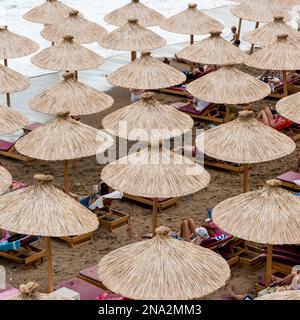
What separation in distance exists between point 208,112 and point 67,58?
110 inches

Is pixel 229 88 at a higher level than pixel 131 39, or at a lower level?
higher

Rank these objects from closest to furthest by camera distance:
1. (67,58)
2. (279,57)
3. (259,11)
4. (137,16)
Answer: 1. (67,58)
2. (279,57)
3. (137,16)
4. (259,11)

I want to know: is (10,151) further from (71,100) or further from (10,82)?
(71,100)

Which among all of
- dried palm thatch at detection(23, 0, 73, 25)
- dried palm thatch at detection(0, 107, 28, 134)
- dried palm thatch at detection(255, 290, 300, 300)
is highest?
dried palm thatch at detection(255, 290, 300, 300)

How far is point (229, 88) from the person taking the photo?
15.8 meters

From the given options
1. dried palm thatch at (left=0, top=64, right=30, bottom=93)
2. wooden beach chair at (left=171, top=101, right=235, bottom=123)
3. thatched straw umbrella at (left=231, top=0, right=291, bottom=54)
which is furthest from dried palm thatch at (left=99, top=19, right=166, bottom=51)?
dried palm thatch at (left=0, top=64, right=30, bottom=93)

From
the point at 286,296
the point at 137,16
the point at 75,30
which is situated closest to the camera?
the point at 286,296

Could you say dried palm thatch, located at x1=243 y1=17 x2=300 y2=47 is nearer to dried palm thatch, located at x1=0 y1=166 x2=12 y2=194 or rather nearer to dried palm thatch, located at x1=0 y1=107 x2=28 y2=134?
dried palm thatch, located at x1=0 y1=107 x2=28 y2=134

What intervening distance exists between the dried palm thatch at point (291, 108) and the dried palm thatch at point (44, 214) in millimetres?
4674

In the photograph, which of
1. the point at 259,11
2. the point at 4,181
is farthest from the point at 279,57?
the point at 4,181

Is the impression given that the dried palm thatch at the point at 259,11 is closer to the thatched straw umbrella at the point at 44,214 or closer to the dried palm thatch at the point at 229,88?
the dried palm thatch at the point at 229,88

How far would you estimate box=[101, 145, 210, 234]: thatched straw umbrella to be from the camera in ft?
40.0

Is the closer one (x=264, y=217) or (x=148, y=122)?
(x=264, y=217)

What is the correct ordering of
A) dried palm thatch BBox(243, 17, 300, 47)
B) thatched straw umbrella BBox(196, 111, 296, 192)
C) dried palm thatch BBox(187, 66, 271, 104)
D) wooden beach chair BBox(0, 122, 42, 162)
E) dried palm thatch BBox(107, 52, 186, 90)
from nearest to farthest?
1. thatched straw umbrella BBox(196, 111, 296, 192)
2. dried palm thatch BBox(187, 66, 271, 104)
3. wooden beach chair BBox(0, 122, 42, 162)
4. dried palm thatch BBox(107, 52, 186, 90)
5. dried palm thatch BBox(243, 17, 300, 47)
